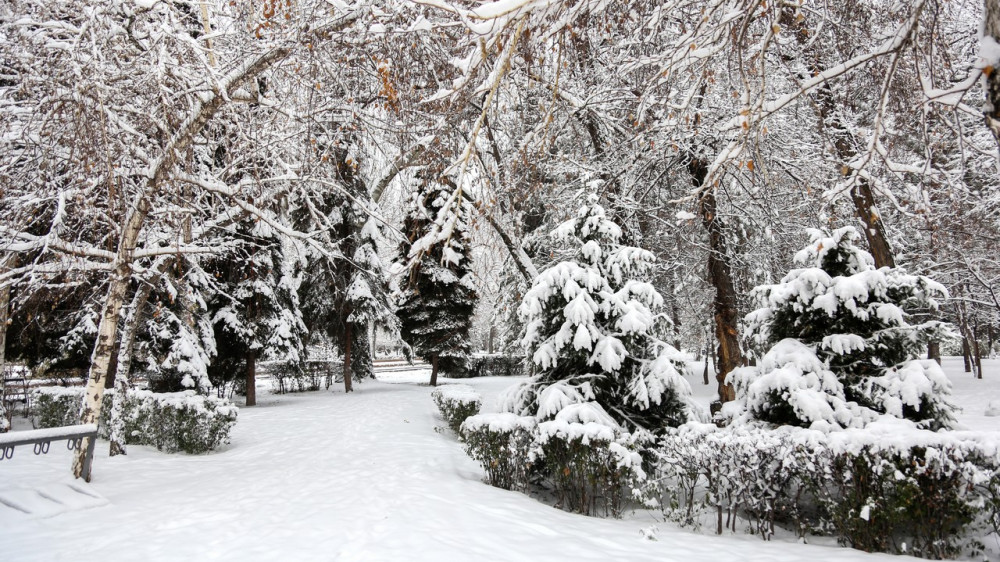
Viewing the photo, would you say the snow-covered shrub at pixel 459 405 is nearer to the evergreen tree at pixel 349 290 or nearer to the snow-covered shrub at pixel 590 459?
the snow-covered shrub at pixel 590 459

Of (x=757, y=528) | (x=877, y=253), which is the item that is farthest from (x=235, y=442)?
(x=877, y=253)

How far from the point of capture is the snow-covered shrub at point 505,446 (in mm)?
6352

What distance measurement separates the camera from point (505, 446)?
6461mm

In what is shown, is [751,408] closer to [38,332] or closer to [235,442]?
[235,442]

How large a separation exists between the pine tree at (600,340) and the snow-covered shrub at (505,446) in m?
0.38

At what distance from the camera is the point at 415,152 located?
22.7 feet

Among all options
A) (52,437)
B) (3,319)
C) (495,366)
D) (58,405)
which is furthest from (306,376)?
(52,437)

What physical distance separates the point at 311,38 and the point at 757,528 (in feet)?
21.5

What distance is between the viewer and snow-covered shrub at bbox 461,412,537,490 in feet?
20.8

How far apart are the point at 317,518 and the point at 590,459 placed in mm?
2916

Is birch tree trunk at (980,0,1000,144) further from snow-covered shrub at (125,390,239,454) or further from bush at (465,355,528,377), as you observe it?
bush at (465,355,528,377)

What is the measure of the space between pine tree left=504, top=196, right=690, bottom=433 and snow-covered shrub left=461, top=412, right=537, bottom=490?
378mm

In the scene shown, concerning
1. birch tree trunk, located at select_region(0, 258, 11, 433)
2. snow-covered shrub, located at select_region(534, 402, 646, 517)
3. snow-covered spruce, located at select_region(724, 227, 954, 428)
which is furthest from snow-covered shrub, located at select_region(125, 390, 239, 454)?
snow-covered spruce, located at select_region(724, 227, 954, 428)

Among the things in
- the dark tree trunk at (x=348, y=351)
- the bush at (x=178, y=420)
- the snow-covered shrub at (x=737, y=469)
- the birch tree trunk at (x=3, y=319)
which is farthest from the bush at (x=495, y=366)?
the snow-covered shrub at (x=737, y=469)
